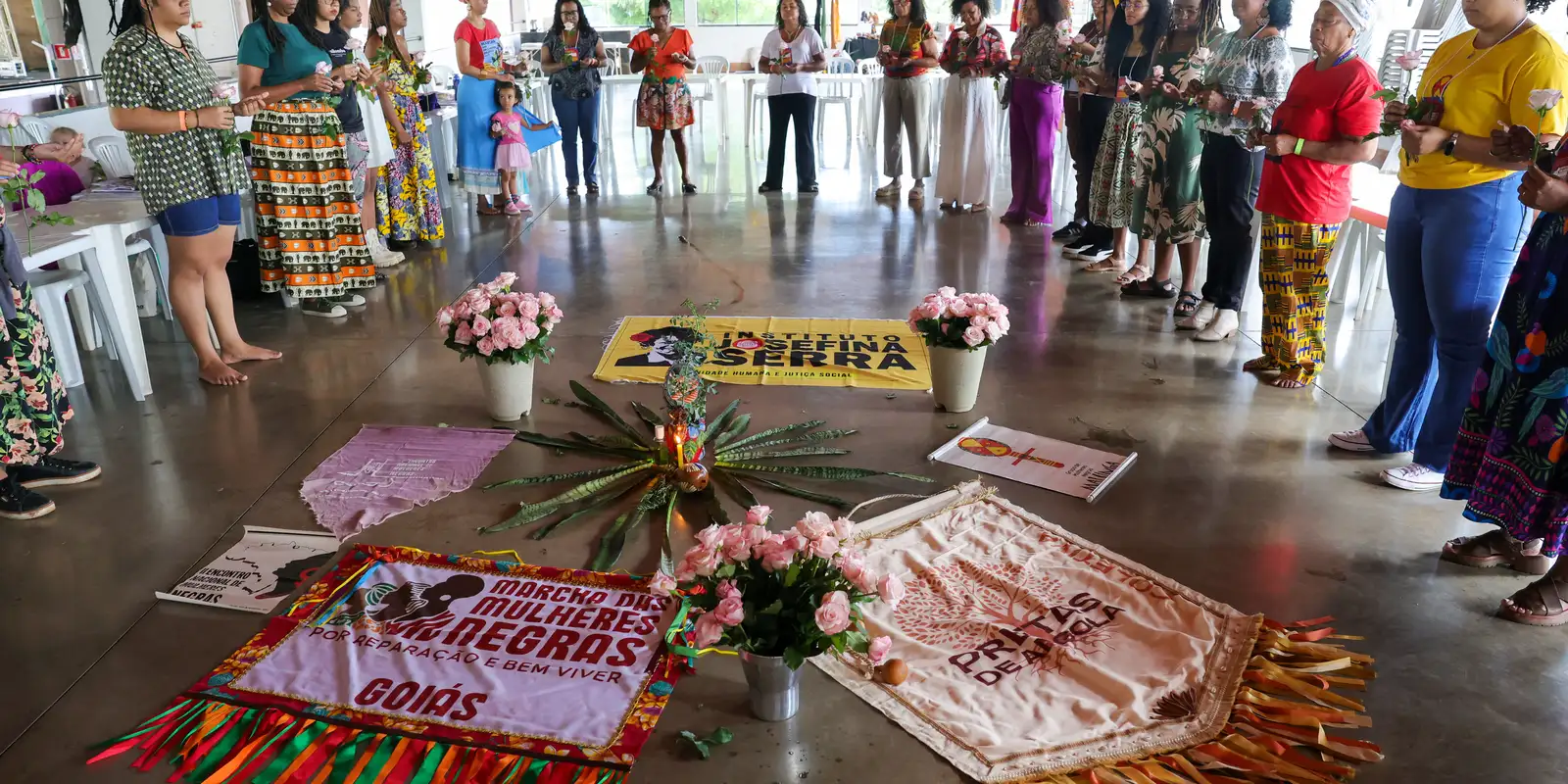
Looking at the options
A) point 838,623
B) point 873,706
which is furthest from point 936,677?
point 838,623

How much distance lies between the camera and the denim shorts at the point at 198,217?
4043mm

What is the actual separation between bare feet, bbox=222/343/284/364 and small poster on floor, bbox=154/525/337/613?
5.64 feet

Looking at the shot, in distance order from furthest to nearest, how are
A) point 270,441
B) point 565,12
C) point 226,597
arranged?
point 565,12 < point 270,441 < point 226,597

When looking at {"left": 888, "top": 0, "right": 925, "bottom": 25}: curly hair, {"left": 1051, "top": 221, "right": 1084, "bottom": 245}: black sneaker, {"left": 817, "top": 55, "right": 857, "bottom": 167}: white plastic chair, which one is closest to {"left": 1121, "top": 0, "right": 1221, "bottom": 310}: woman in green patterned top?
{"left": 1051, "top": 221, "right": 1084, "bottom": 245}: black sneaker

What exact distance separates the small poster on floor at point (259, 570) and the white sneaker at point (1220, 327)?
386cm

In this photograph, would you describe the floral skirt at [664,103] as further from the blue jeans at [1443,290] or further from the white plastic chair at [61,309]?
the blue jeans at [1443,290]

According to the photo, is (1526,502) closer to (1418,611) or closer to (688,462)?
(1418,611)

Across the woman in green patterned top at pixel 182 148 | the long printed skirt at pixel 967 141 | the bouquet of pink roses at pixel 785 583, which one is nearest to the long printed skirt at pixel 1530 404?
the bouquet of pink roses at pixel 785 583

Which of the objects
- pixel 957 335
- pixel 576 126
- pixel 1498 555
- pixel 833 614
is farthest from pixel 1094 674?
pixel 576 126

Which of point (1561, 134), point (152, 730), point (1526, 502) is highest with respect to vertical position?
point (1561, 134)

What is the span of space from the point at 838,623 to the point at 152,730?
1.57 meters

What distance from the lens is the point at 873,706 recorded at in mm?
2365

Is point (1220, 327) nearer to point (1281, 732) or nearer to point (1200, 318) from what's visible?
point (1200, 318)

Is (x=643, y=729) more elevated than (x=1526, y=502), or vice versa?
(x=1526, y=502)
